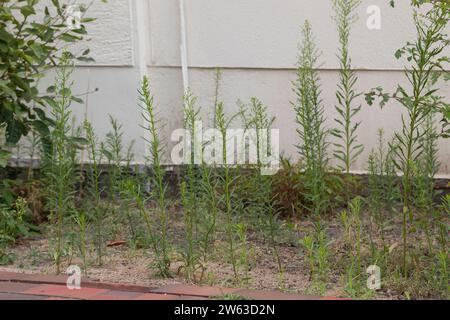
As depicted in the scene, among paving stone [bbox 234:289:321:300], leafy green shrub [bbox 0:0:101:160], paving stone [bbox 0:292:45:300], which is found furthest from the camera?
leafy green shrub [bbox 0:0:101:160]

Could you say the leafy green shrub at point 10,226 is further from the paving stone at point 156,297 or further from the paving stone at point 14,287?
the paving stone at point 156,297

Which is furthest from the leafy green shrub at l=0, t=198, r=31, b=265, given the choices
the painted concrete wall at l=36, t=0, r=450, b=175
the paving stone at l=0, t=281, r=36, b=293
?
the painted concrete wall at l=36, t=0, r=450, b=175

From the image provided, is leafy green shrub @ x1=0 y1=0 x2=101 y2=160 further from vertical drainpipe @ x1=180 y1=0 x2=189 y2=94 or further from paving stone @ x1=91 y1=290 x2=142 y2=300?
paving stone @ x1=91 y1=290 x2=142 y2=300

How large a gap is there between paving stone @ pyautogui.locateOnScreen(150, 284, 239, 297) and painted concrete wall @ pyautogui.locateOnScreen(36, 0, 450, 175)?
300cm

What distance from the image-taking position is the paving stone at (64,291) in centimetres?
568

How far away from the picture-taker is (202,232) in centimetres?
691

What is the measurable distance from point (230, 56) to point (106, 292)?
3.45m

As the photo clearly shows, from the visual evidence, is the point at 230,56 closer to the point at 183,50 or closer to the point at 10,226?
the point at 183,50

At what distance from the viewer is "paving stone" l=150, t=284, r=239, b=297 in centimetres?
558

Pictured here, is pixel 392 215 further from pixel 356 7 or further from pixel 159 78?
pixel 159 78
